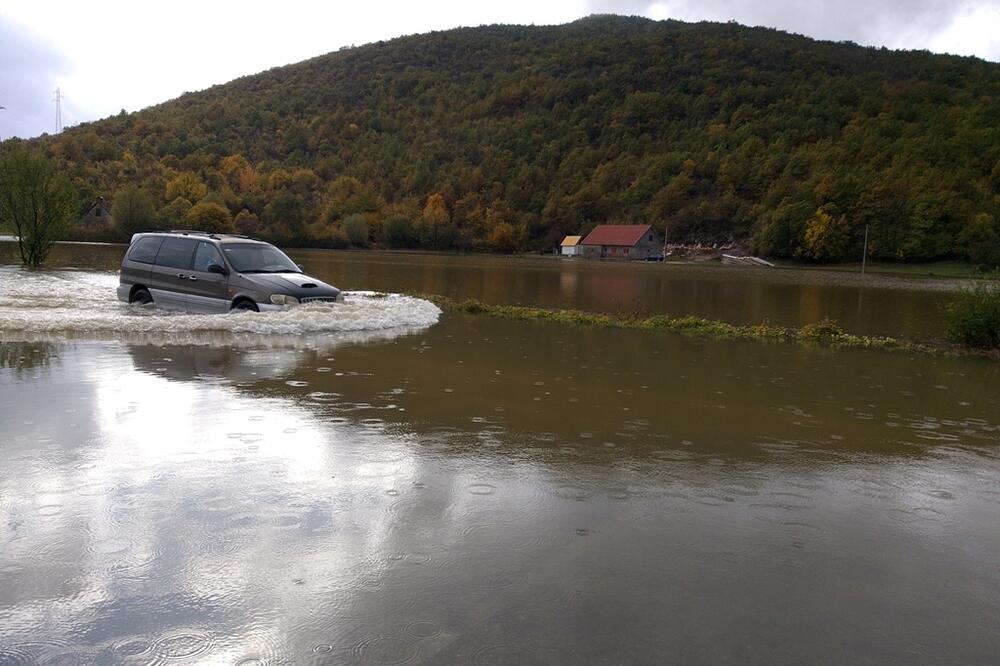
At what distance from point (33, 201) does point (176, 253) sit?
52.3ft

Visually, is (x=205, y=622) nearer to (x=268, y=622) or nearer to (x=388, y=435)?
(x=268, y=622)

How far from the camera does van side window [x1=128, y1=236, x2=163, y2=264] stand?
599 inches

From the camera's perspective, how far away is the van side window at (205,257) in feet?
46.8

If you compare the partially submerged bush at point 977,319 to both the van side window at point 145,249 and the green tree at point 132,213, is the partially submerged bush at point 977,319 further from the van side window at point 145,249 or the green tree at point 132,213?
the green tree at point 132,213

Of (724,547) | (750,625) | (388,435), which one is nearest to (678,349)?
(388,435)

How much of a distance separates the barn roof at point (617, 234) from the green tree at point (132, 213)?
64561 millimetres

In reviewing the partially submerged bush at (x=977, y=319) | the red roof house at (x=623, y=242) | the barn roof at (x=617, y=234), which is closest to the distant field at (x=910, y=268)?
the red roof house at (x=623, y=242)

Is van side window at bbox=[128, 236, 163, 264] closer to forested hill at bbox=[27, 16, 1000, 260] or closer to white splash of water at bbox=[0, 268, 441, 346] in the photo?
white splash of water at bbox=[0, 268, 441, 346]

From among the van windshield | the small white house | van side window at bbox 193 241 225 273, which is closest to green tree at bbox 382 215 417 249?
the small white house

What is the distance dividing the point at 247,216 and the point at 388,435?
336 ft

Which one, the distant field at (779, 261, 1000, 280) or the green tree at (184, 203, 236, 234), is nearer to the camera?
the distant field at (779, 261, 1000, 280)

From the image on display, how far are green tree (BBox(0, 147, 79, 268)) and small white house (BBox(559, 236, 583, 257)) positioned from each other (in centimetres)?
9257

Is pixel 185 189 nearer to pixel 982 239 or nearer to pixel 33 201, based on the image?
pixel 33 201

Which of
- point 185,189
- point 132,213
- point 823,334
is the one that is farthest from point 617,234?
point 823,334
